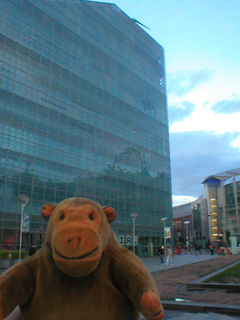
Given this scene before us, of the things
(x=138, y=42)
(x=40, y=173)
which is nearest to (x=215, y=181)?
(x=138, y=42)

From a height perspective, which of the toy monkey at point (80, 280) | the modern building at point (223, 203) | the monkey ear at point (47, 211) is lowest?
the toy monkey at point (80, 280)

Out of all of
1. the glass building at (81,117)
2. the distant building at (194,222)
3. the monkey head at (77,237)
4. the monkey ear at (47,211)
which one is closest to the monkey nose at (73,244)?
the monkey head at (77,237)

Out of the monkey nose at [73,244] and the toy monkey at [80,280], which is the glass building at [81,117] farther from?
the monkey nose at [73,244]

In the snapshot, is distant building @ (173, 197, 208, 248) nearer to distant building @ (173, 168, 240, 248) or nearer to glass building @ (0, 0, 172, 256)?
distant building @ (173, 168, 240, 248)

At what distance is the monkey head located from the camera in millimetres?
2764

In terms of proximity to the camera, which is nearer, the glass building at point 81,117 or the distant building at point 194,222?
the glass building at point 81,117

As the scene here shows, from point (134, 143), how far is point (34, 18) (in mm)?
19284

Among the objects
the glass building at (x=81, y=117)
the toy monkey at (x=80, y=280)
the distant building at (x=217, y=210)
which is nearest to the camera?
the toy monkey at (x=80, y=280)

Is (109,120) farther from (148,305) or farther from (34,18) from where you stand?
→ (148,305)

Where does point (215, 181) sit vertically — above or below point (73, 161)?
above

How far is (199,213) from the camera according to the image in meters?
96.6

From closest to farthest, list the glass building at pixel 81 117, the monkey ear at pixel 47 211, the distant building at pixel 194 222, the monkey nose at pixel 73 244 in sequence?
the monkey nose at pixel 73 244 < the monkey ear at pixel 47 211 < the glass building at pixel 81 117 < the distant building at pixel 194 222

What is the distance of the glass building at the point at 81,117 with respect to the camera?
2708 cm

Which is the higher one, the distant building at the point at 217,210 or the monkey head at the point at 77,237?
the distant building at the point at 217,210
